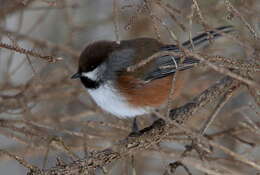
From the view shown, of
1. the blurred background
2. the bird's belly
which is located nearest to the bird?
the bird's belly

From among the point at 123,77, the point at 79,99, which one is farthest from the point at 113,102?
the point at 79,99

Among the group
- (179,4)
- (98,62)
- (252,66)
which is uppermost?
(252,66)

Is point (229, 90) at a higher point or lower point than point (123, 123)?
higher

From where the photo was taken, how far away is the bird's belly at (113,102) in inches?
146

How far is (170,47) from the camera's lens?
3.94 meters

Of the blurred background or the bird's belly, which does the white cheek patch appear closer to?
the bird's belly

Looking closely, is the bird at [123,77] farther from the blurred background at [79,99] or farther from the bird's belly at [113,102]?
the blurred background at [79,99]

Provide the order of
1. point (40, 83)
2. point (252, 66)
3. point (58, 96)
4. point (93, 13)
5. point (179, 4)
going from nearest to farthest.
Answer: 1. point (252, 66)
2. point (40, 83)
3. point (58, 96)
4. point (179, 4)
5. point (93, 13)

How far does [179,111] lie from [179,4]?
1.55 meters

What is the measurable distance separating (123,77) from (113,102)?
24 centimetres

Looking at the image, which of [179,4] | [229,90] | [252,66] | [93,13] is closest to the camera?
[252,66]

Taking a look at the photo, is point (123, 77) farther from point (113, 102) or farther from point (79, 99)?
point (79, 99)

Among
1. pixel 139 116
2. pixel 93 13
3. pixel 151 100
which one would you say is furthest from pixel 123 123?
pixel 93 13

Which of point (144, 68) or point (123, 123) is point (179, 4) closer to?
point (144, 68)
